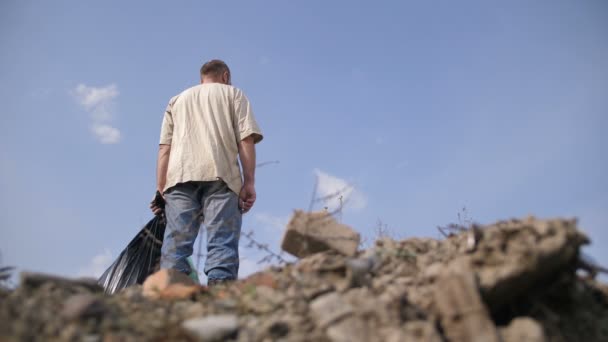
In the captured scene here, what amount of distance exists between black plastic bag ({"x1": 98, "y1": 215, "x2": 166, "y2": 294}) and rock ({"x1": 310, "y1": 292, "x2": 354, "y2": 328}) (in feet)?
7.41

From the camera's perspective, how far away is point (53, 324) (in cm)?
179

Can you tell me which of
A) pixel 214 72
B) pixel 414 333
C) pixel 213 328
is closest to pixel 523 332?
pixel 414 333

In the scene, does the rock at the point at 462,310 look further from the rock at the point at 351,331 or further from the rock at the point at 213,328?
the rock at the point at 213,328

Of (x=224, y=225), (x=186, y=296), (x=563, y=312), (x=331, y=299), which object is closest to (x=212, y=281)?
(x=224, y=225)

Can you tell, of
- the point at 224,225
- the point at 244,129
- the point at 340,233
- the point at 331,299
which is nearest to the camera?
the point at 331,299

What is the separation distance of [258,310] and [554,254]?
52.6 inches

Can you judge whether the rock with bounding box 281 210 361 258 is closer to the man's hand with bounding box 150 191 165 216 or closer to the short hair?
the man's hand with bounding box 150 191 165 216

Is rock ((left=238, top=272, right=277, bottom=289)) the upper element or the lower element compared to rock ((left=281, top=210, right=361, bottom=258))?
lower

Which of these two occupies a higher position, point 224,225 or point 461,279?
point 224,225

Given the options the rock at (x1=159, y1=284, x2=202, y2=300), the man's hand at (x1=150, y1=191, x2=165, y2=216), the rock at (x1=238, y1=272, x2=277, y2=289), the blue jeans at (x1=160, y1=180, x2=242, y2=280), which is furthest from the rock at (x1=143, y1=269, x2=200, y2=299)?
the man's hand at (x1=150, y1=191, x2=165, y2=216)

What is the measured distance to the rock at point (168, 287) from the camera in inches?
94.2

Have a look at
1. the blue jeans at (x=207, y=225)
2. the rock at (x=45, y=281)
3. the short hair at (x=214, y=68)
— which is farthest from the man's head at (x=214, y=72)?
the rock at (x=45, y=281)

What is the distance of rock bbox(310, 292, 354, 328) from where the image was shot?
1.94 meters

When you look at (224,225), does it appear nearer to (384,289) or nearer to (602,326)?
(384,289)
